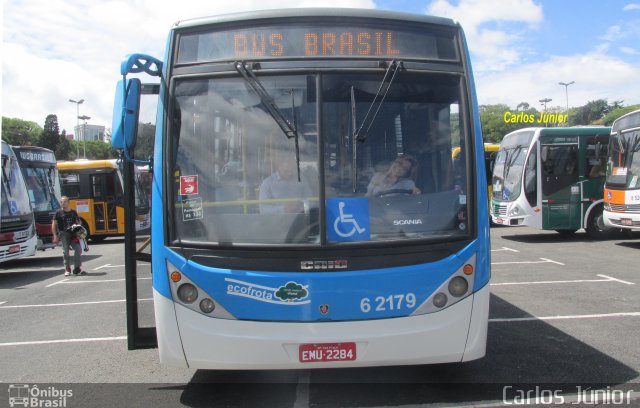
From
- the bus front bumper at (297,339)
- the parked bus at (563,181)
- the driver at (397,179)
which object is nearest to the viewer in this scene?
the bus front bumper at (297,339)

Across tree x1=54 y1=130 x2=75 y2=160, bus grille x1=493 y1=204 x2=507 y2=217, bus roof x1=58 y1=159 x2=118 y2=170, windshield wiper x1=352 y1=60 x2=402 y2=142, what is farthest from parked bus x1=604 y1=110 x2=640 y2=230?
tree x1=54 y1=130 x2=75 y2=160

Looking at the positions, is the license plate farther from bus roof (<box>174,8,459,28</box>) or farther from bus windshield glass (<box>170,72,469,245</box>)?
bus roof (<box>174,8,459,28</box>)

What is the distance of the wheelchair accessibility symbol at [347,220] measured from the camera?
401 cm

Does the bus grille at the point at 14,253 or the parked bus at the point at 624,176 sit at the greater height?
the parked bus at the point at 624,176

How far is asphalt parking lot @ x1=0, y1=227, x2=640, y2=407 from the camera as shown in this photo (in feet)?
14.4

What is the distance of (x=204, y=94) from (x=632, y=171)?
12.0 metres

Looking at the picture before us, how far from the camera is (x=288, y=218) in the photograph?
4066 millimetres

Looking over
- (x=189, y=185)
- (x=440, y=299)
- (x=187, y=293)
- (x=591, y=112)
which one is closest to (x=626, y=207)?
(x=440, y=299)

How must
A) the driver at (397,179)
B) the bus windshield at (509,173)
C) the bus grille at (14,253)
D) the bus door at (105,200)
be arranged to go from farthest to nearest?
the bus door at (105,200), the bus windshield at (509,173), the bus grille at (14,253), the driver at (397,179)

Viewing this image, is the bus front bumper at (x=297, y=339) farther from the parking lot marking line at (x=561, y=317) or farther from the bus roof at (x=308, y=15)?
the parking lot marking line at (x=561, y=317)

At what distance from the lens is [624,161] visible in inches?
524

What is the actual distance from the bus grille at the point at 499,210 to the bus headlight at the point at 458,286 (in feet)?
43.7

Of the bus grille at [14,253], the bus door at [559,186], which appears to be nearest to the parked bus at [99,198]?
the bus grille at [14,253]

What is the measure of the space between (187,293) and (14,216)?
33.5 feet
